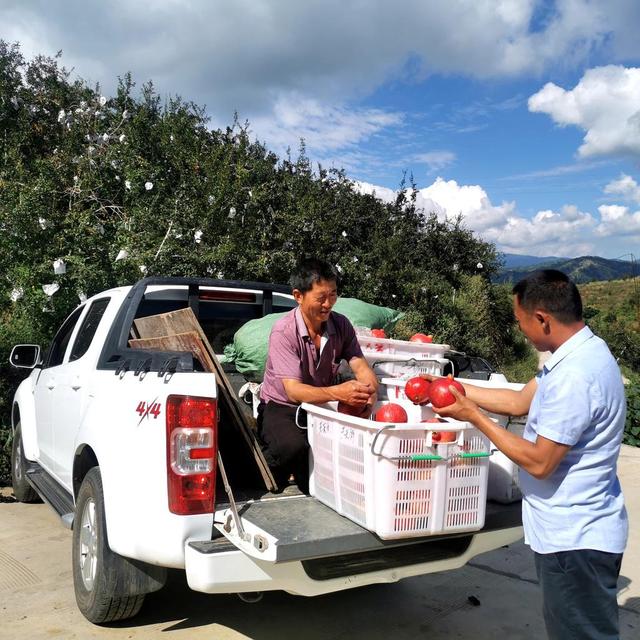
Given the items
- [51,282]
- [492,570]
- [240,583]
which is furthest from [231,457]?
[51,282]

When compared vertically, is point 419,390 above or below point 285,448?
above

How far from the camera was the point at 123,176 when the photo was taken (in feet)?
33.1

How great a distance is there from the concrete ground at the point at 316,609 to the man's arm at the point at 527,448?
1822mm

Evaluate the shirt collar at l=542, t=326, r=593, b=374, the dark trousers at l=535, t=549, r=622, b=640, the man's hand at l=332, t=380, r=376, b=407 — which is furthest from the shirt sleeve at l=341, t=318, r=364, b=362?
the dark trousers at l=535, t=549, r=622, b=640

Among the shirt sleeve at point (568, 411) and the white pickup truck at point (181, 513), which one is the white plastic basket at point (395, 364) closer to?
the white pickup truck at point (181, 513)

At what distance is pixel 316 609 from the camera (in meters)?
4.04

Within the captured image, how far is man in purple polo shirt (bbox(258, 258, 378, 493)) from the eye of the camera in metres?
3.47

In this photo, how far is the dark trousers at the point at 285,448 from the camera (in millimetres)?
3410

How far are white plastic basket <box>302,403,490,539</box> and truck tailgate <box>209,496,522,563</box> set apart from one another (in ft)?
0.28

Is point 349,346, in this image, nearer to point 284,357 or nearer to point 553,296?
point 284,357

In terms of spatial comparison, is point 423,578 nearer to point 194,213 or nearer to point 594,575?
point 594,575

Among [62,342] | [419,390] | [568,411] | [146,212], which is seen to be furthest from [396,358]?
[146,212]

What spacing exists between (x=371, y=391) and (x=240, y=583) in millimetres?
1228

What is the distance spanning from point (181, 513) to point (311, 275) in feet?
5.06
